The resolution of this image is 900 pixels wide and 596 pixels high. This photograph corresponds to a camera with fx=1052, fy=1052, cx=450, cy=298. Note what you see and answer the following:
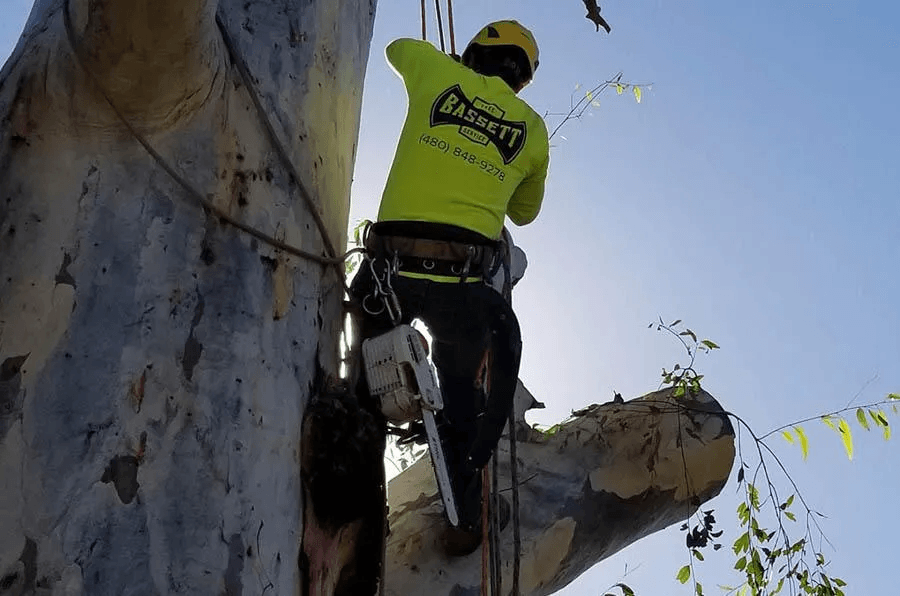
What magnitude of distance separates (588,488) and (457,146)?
1338 mm

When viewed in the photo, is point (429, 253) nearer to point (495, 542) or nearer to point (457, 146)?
point (457, 146)

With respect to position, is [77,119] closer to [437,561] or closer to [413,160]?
[413,160]

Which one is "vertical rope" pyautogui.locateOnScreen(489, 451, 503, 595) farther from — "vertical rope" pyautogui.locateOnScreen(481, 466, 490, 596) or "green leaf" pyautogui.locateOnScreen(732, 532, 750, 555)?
"green leaf" pyautogui.locateOnScreen(732, 532, 750, 555)

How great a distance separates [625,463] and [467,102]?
1.49 metres

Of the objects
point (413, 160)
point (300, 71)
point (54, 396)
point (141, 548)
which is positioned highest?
point (413, 160)

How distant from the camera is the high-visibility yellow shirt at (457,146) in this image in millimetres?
3125

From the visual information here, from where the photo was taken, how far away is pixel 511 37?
11.5 ft

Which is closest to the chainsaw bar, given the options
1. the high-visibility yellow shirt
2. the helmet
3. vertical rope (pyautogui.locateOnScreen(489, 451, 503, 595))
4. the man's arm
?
vertical rope (pyautogui.locateOnScreen(489, 451, 503, 595))

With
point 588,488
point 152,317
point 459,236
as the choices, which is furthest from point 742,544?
point 152,317

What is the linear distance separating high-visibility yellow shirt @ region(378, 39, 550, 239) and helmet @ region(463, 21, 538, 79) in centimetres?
22

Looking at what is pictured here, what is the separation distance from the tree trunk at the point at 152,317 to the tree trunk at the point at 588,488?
4.27 feet

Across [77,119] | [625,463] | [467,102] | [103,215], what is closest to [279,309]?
[103,215]

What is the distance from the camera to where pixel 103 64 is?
6.54ft

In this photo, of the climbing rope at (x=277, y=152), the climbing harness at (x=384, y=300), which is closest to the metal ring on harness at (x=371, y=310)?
the climbing harness at (x=384, y=300)
